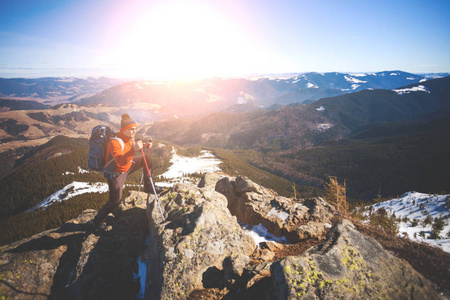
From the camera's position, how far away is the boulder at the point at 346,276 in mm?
3868

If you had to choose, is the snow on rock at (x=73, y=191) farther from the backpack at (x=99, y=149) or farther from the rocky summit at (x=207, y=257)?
the backpack at (x=99, y=149)

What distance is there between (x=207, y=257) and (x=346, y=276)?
3.91m

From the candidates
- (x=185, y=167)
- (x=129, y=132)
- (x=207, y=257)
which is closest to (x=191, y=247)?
(x=207, y=257)

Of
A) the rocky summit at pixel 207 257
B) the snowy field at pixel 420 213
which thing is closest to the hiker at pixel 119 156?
the rocky summit at pixel 207 257

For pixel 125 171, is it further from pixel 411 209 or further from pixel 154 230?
pixel 411 209

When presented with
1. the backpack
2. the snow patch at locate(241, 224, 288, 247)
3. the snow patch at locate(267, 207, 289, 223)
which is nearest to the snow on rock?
the backpack

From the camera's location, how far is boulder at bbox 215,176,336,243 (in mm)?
8477

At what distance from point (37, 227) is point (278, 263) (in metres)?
36.7

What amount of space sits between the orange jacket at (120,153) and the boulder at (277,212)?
6431 millimetres

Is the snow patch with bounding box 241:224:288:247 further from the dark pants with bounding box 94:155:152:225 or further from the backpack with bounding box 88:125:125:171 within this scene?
the backpack with bounding box 88:125:125:171

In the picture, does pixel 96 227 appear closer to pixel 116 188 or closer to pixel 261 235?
pixel 116 188

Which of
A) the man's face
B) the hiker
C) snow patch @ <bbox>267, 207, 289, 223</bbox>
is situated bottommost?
snow patch @ <bbox>267, 207, 289, 223</bbox>

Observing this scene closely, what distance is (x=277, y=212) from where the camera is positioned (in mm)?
10094

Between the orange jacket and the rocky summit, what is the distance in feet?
7.67
